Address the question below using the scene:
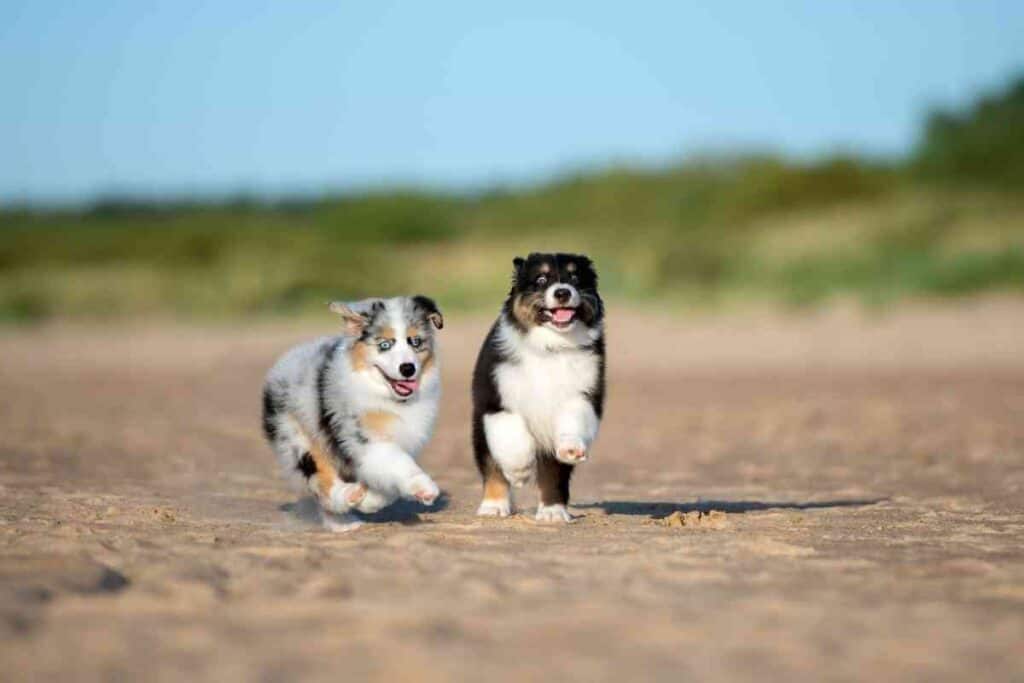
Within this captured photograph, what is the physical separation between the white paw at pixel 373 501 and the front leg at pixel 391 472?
0.06 m

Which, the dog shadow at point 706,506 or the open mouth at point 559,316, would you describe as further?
the dog shadow at point 706,506

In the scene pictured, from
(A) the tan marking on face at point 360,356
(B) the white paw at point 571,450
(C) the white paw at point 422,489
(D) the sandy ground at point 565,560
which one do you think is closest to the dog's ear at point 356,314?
(A) the tan marking on face at point 360,356

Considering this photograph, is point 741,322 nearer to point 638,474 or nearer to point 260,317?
point 260,317

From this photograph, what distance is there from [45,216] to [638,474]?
36.8 metres

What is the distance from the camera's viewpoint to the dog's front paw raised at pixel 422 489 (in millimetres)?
6719

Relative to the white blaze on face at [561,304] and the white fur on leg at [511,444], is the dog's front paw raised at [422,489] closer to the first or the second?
the white fur on leg at [511,444]

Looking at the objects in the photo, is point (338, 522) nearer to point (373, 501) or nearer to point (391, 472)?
point (373, 501)

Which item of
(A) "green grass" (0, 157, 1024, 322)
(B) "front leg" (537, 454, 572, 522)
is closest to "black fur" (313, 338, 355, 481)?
(B) "front leg" (537, 454, 572, 522)

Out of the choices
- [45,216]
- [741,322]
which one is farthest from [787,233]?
[45,216]

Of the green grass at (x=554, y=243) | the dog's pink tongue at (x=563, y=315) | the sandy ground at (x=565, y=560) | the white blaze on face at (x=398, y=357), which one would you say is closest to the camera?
the sandy ground at (x=565, y=560)

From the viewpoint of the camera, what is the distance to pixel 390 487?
22.8 ft

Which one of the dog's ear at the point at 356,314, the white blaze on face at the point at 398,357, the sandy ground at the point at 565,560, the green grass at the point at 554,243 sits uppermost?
the green grass at the point at 554,243

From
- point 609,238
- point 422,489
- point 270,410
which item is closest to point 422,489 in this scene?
point 422,489

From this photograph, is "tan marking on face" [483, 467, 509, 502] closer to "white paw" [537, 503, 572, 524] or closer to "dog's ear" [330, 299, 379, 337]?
"white paw" [537, 503, 572, 524]
